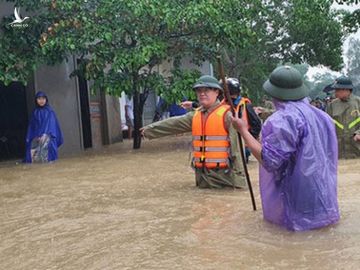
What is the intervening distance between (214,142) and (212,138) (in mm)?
50

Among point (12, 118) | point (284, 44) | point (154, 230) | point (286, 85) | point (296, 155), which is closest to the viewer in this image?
point (296, 155)

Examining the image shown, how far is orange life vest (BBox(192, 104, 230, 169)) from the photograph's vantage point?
652cm

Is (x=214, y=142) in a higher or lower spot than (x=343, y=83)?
lower

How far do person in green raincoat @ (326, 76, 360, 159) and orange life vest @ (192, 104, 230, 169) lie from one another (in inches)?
135

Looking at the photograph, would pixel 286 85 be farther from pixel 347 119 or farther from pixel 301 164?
pixel 347 119

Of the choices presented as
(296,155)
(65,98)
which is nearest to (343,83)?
(296,155)

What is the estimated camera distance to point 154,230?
15.9 ft

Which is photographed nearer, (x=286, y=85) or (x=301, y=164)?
(x=301, y=164)

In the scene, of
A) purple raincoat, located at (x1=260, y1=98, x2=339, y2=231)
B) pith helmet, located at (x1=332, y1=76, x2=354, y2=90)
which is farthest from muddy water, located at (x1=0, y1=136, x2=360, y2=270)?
pith helmet, located at (x1=332, y1=76, x2=354, y2=90)

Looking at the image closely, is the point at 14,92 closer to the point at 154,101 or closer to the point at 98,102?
the point at 98,102

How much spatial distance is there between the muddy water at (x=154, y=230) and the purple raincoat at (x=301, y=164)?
14 cm

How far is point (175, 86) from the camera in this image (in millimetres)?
11414

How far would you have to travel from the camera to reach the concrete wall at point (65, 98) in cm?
1282

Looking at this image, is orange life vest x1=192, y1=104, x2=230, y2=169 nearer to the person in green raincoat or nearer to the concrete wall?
the person in green raincoat
